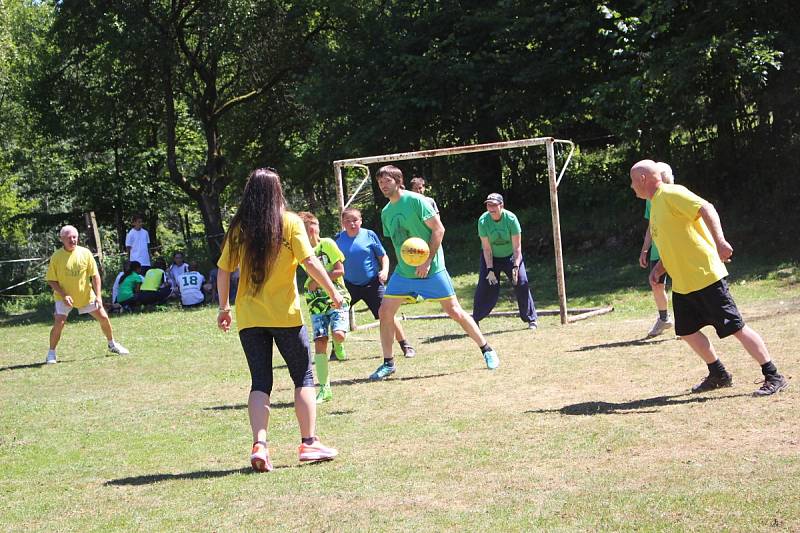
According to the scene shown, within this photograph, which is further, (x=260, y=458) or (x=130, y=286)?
(x=130, y=286)

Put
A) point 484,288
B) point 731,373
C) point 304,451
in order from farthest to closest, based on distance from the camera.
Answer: point 484,288 → point 731,373 → point 304,451

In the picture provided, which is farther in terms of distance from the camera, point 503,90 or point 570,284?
point 503,90

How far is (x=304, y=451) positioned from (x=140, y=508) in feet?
Result: 3.89

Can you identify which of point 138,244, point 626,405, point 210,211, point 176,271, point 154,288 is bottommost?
point 626,405

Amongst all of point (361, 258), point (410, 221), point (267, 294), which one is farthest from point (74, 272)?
point (267, 294)

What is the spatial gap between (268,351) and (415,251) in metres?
3.12

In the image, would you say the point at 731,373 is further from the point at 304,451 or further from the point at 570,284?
the point at 570,284

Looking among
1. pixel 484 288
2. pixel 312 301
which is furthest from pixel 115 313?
pixel 312 301

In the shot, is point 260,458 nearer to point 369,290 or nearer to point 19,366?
point 369,290

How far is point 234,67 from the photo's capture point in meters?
31.4

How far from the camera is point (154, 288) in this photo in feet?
69.8

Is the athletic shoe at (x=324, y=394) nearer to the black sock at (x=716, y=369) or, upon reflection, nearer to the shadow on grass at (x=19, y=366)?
the black sock at (x=716, y=369)

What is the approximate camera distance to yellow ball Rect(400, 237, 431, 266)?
30.8ft

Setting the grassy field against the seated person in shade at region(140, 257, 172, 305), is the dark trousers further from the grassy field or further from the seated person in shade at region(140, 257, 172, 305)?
the seated person in shade at region(140, 257, 172, 305)
